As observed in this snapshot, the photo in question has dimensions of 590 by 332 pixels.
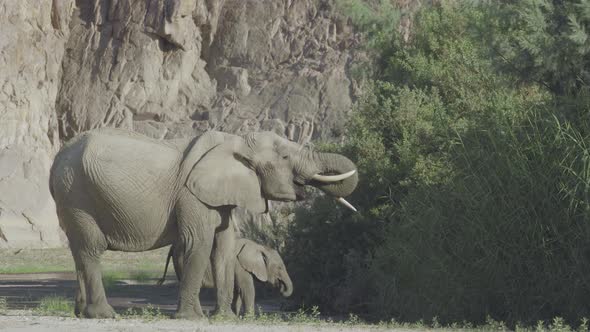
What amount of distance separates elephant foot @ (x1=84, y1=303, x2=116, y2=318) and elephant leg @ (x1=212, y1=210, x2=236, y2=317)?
→ 1.48m

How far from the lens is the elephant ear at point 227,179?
46.8 feet

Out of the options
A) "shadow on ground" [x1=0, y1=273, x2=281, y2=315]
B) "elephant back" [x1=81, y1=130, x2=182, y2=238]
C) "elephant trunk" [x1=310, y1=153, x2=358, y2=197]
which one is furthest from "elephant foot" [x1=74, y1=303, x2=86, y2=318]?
"elephant trunk" [x1=310, y1=153, x2=358, y2=197]

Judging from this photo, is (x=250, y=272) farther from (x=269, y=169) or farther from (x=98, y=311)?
(x=98, y=311)

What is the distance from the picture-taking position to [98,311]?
13984 mm

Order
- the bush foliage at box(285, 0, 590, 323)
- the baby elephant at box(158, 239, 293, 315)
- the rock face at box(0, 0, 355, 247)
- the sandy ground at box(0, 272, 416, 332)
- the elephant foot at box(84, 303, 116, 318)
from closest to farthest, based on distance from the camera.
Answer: the sandy ground at box(0, 272, 416, 332)
the bush foliage at box(285, 0, 590, 323)
the elephant foot at box(84, 303, 116, 318)
the baby elephant at box(158, 239, 293, 315)
the rock face at box(0, 0, 355, 247)

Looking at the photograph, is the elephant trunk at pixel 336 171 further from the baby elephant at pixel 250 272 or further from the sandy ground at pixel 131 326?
the baby elephant at pixel 250 272

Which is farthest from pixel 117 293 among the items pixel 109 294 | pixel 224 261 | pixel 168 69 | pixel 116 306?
pixel 168 69

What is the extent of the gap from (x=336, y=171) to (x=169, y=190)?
2179 millimetres

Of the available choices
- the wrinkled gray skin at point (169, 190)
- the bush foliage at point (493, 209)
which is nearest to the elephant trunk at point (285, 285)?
the bush foliage at point (493, 209)

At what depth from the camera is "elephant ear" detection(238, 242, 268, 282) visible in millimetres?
17312

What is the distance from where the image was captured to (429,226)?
1536 cm

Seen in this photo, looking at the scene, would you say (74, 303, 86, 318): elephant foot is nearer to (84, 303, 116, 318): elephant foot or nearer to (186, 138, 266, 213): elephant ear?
(84, 303, 116, 318): elephant foot

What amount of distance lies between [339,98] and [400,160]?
91.7 feet

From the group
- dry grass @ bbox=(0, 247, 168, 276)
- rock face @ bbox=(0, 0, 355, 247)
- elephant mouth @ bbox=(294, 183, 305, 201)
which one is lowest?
dry grass @ bbox=(0, 247, 168, 276)
